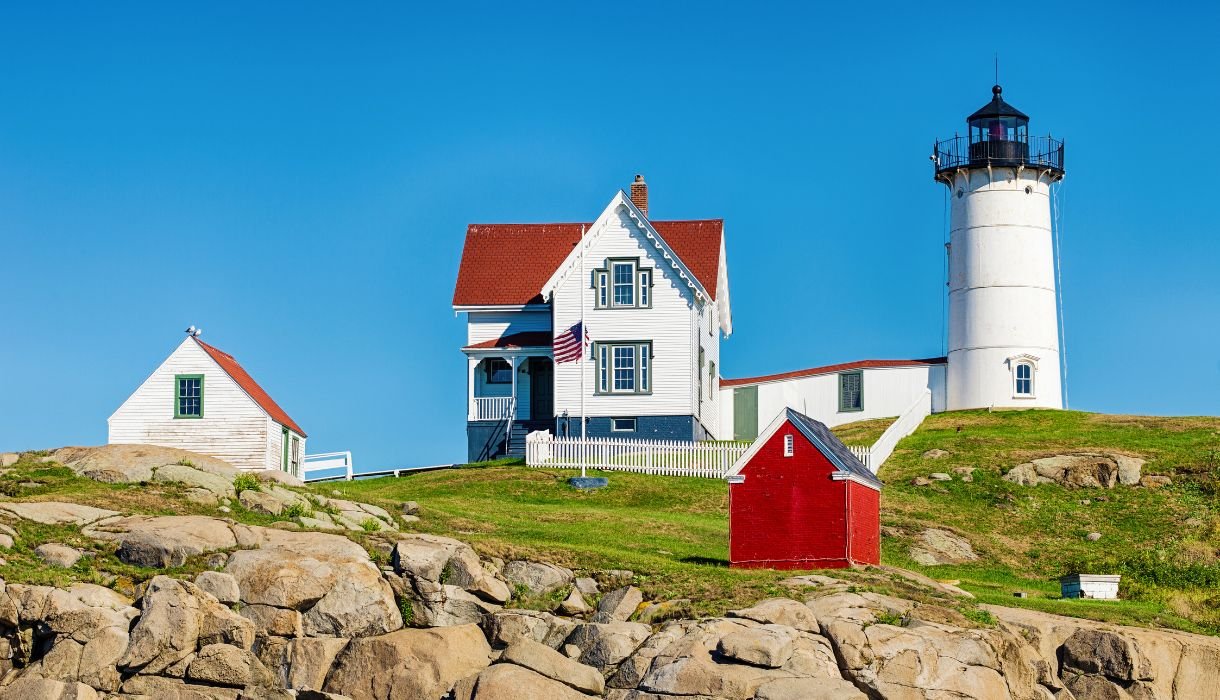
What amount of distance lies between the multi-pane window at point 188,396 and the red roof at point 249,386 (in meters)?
0.74

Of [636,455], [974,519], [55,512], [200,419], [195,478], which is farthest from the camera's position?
[636,455]

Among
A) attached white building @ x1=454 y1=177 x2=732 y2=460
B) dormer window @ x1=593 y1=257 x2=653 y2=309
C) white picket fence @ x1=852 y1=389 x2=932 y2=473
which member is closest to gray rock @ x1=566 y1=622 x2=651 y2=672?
white picket fence @ x1=852 y1=389 x2=932 y2=473

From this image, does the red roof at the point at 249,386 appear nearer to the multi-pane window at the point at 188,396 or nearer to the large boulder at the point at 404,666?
the multi-pane window at the point at 188,396

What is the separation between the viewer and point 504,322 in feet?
178

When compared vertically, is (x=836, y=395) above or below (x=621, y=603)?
above

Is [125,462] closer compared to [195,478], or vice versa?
[195,478]

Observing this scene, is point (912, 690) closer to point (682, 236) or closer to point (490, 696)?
point (490, 696)

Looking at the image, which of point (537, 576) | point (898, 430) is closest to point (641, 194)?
point (898, 430)

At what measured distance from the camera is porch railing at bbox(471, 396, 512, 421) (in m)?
52.8

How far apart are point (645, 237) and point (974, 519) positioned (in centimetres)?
1459

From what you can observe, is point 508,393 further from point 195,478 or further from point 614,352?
point 195,478

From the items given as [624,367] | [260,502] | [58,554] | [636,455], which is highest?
[624,367]

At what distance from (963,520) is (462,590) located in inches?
646

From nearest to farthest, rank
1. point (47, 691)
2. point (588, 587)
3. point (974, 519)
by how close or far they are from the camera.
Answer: point (47, 691), point (588, 587), point (974, 519)
